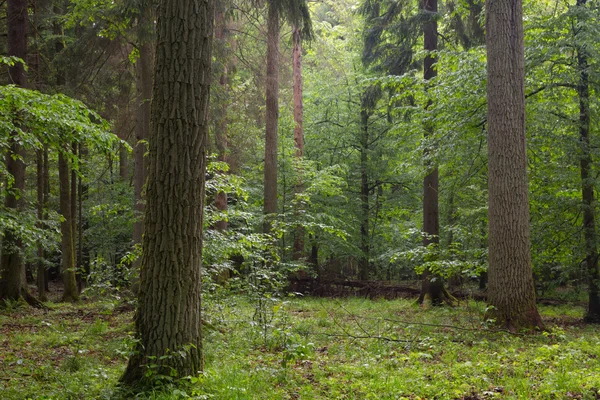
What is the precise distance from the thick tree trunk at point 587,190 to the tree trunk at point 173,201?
8.52 meters

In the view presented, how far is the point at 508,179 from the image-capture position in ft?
26.4

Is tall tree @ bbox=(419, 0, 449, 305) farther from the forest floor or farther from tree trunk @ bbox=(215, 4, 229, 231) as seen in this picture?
tree trunk @ bbox=(215, 4, 229, 231)

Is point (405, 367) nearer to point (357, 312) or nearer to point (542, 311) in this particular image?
point (357, 312)

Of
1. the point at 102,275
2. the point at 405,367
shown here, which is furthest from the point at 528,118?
the point at 102,275

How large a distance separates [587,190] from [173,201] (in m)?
9.16

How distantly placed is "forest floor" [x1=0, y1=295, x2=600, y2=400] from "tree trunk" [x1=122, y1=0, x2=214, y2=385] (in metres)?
0.25

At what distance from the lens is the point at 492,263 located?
317 inches

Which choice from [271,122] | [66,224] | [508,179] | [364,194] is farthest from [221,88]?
[364,194]

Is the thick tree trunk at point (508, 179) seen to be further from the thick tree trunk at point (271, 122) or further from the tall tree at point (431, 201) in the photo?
the thick tree trunk at point (271, 122)

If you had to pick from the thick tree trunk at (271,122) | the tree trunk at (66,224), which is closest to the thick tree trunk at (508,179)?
the thick tree trunk at (271,122)

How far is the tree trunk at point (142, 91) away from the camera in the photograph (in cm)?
1048

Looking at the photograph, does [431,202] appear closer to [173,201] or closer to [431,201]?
[431,201]

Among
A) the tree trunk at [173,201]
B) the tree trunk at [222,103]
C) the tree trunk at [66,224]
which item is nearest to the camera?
the tree trunk at [173,201]

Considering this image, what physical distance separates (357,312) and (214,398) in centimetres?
910
